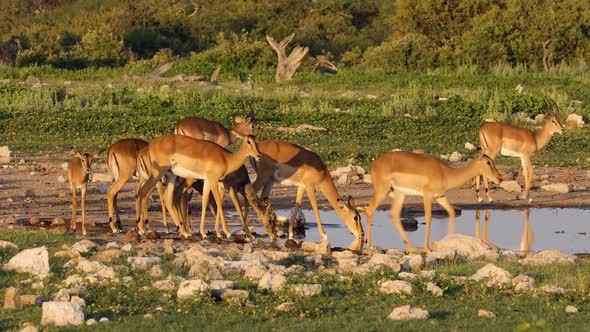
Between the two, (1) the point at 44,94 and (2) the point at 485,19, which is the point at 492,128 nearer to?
(1) the point at 44,94

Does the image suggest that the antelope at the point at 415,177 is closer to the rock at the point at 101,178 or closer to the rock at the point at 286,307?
the rock at the point at 286,307

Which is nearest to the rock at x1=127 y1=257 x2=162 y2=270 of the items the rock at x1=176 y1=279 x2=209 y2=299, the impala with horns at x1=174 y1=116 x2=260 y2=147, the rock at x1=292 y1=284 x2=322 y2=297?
the rock at x1=176 y1=279 x2=209 y2=299

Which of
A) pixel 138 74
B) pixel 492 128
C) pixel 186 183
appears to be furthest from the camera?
pixel 138 74

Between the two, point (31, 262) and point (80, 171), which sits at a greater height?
point (80, 171)

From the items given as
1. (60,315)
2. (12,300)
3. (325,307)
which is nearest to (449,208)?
(325,307)

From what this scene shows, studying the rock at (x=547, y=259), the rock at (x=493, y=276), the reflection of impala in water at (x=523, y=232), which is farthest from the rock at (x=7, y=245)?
the reflection of impala in water at (x=523, y=232)

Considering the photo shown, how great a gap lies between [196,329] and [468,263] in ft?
11.0

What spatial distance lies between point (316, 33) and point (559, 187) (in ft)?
98.4

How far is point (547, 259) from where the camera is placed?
32.1 ft

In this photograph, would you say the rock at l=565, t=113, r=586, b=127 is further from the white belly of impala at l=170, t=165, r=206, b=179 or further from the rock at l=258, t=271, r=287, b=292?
the rock at l=258, t=271, r=287, b=292

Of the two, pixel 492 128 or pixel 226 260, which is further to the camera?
pixel 492 128

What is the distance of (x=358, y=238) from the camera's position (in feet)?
39.3

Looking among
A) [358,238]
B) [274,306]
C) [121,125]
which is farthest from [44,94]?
[274,306]

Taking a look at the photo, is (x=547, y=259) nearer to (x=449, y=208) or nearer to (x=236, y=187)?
(x=449, y=208)
